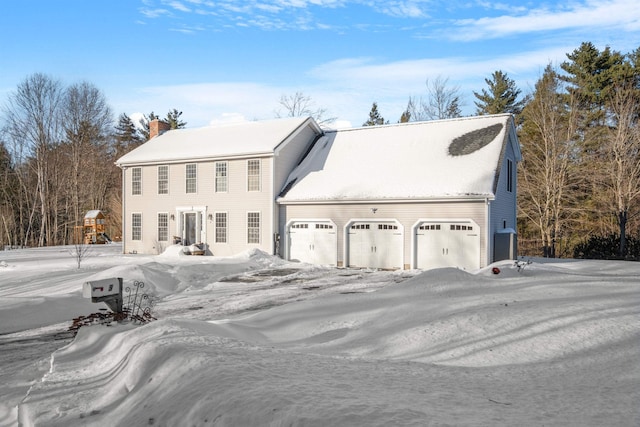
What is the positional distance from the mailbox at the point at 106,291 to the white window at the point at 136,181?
2163cm

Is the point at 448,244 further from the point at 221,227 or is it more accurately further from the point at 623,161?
the point at 623,161

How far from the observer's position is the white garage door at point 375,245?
20.5 metres

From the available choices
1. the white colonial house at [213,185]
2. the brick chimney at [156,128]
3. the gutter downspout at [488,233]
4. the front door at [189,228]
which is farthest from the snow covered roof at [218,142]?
the gutter downspout at [488,233]

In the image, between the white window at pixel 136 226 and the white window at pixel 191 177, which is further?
the white window at pixel 136 226

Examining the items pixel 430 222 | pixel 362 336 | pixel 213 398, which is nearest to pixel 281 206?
pixel 430 222

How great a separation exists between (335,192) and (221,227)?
267 inches

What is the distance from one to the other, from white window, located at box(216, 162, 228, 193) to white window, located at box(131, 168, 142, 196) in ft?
18.9

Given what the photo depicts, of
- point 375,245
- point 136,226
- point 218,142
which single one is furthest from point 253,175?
point 136,226

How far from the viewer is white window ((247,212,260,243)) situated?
23.6 meters

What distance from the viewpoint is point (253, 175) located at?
78.7 feet

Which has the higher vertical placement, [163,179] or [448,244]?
[163,179]

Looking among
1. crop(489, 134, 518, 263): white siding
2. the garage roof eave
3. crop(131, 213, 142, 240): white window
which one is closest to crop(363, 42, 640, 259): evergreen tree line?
crop(489, 134, 518, 263): white siding

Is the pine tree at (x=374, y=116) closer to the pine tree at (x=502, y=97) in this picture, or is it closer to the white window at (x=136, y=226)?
the pine tree at (x=502, y=97)

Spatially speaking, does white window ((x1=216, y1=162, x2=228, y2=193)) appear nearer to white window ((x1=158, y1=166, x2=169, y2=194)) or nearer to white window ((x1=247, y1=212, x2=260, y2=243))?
white window ((x1=247, y1=212, x2=260, y2=243))
